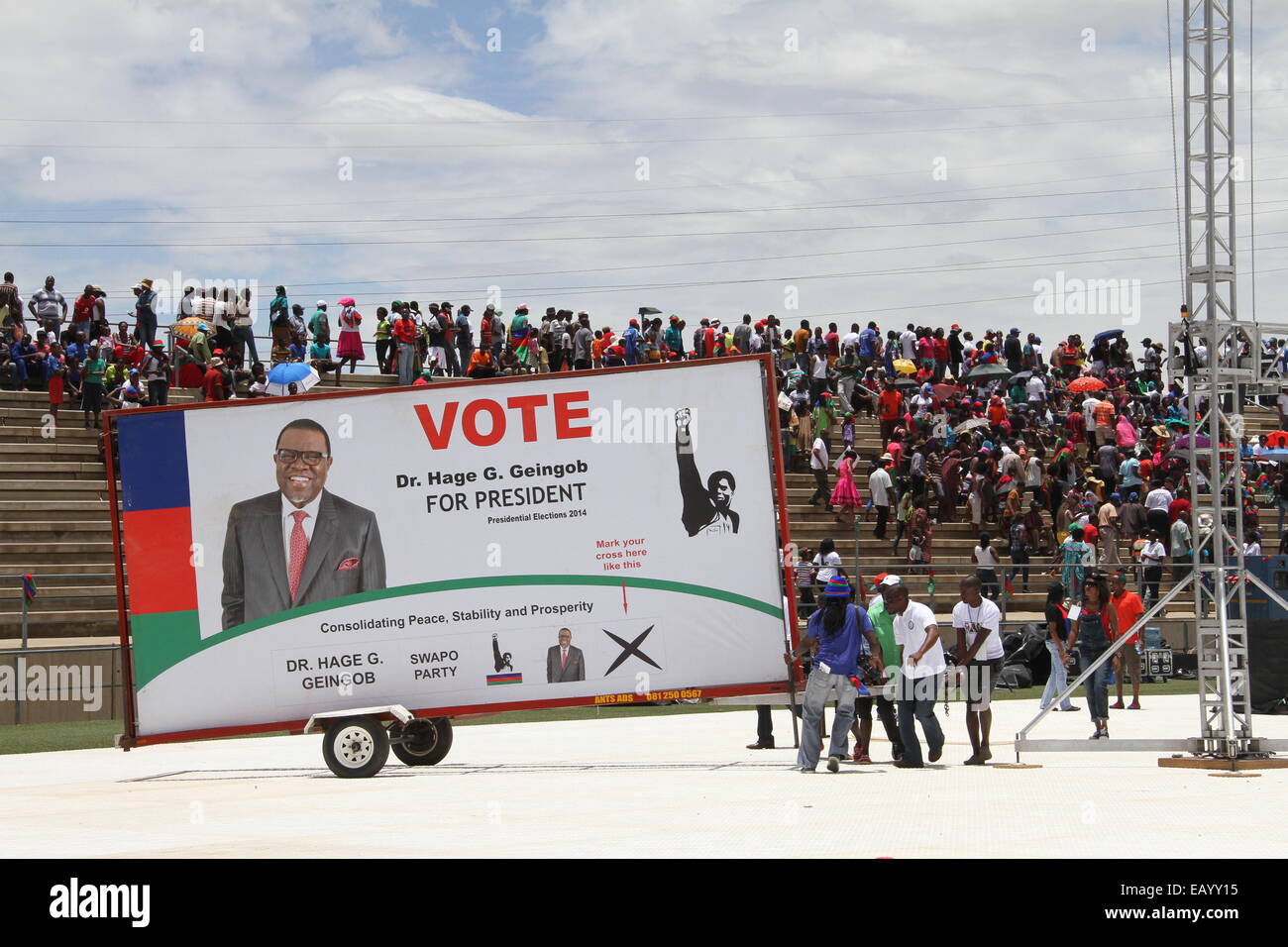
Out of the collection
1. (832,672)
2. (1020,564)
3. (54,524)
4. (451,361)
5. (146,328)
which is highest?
(146,328)

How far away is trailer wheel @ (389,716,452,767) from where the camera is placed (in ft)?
51.2

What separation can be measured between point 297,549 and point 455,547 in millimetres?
1404

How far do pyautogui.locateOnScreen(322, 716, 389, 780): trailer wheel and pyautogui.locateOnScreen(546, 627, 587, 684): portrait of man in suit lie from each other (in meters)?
1.56

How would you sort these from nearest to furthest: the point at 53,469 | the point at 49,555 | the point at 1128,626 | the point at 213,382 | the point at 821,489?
the point at 1128,626 < the point at 49,555 < the point at 53,469 < the point at 213,382 < the point at 821,489

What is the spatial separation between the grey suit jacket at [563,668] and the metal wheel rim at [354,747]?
1.63 m

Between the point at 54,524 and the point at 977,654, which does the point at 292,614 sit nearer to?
the point at 977,654

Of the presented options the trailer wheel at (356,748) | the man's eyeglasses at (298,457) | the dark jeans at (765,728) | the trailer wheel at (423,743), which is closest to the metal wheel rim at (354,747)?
the trailer wheel at (356,748)

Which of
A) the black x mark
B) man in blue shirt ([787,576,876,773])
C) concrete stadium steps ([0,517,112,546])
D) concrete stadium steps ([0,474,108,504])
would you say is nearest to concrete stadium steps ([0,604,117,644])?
concrete stadium steps ([0,517,112,546])

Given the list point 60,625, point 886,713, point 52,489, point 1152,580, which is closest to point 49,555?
point 52,489

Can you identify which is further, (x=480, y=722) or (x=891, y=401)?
(x=891, y=401)

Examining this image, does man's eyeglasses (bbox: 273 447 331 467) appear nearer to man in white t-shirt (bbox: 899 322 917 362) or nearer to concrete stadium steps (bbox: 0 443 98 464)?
concrete stadium steps (bbox: 0 443 98 464)

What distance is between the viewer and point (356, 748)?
1461 centimetres

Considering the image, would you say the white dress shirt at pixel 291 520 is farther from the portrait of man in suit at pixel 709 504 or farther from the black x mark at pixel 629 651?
the portrait of man in suit at pixel 709 504

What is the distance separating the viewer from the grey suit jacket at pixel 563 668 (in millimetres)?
14664
